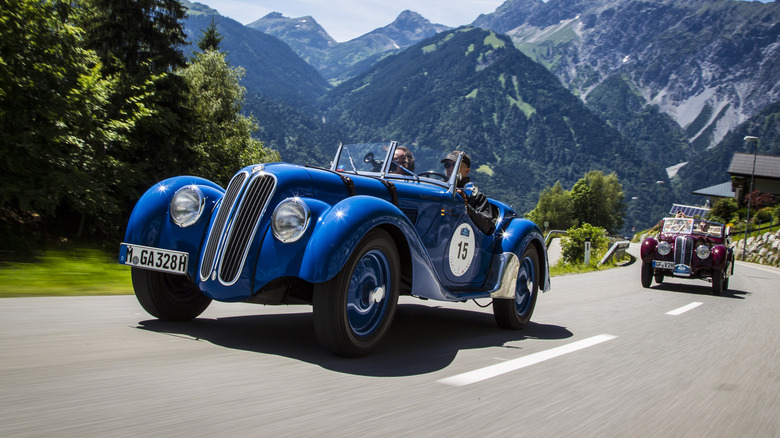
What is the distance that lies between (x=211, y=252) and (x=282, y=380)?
1.20m

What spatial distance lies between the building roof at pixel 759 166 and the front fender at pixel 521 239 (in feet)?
270

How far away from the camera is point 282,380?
333cm

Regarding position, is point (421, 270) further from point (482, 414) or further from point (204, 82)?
point (204, 82)

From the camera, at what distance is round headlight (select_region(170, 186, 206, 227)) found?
14.6 feet

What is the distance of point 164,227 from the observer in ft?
14.7

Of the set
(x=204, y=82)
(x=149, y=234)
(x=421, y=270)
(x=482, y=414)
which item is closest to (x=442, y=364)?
(x=421, y=270)

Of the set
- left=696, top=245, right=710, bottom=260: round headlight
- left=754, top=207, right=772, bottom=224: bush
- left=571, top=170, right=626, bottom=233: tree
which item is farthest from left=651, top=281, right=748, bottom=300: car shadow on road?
left=571, top=170, right=626, bottom=233: tree

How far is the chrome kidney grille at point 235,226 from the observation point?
4004mm

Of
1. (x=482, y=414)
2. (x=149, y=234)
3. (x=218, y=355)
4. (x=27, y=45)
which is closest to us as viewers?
(x=482, y=414)

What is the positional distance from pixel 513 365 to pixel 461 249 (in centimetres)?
156

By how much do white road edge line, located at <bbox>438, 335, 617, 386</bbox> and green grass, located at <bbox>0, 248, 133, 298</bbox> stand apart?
4.41 m

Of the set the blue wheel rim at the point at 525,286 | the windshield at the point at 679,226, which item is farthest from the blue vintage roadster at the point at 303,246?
the windshield at the point at 679,226

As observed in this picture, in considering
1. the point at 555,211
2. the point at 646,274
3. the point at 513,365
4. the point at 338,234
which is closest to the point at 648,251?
the point at 646,274

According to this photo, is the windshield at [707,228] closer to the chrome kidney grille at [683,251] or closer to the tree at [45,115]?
the chrome kidney grille at [683,251]
